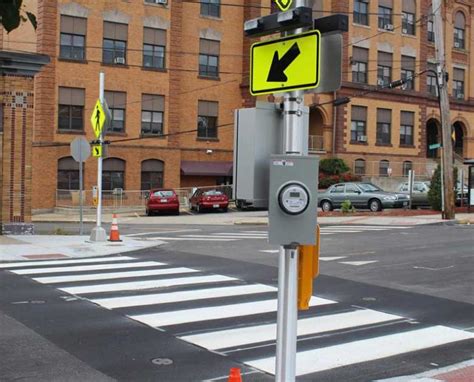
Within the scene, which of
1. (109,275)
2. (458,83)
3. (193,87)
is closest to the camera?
(109,275)

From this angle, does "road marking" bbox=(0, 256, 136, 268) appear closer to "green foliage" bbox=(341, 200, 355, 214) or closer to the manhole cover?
the manhole cover

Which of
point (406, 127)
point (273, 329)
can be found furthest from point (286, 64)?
point (406, 127)

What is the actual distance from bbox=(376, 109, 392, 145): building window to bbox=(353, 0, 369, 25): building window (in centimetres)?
701

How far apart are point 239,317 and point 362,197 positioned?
25.8 metres

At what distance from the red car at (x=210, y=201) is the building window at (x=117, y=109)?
276 inches

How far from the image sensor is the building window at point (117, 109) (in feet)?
128

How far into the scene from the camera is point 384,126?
48.8 m

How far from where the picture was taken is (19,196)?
19.3m

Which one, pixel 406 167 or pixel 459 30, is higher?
pixel 459 30

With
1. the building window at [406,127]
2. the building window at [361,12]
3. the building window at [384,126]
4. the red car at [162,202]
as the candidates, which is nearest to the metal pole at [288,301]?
the red car at [162,202]

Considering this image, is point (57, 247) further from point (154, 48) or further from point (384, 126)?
point (384, 126)

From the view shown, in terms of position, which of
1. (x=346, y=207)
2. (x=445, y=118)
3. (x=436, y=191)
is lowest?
(x=346, y=207)

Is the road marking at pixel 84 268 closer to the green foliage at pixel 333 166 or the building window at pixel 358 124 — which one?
the green foliage at pixel 333 166

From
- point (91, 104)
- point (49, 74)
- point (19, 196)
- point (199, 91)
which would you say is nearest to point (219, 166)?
point (199, 91)
